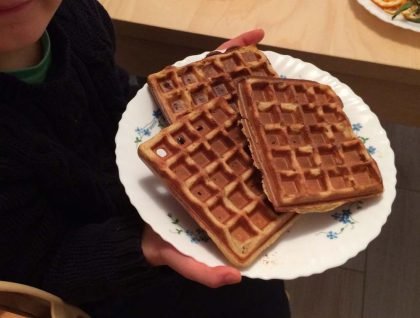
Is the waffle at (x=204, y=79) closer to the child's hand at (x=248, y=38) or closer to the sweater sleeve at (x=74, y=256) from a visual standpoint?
the child's hand at (x=248, y=38)

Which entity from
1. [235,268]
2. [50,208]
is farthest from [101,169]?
[235,268]

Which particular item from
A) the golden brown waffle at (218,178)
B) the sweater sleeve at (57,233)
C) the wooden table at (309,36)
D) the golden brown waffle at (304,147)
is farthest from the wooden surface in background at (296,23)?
the sweater sleeve at (57,233)

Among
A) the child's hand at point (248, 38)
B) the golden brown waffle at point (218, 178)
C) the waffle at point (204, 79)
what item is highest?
the child's hand at point (248, 38)

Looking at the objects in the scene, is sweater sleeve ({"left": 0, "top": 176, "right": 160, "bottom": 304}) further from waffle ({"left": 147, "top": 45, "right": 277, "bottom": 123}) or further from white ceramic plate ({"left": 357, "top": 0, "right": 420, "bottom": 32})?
white ceramic plate ({"left": 357, "top": 0, "right": 420, "bottom": 32})

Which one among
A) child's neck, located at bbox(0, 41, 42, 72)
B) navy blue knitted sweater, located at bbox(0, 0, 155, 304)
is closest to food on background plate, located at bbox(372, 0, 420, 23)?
navy blue knitted sweater, located at bbox(0, 0, 155, 304)

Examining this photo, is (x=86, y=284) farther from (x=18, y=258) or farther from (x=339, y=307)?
(x=339, y=307)

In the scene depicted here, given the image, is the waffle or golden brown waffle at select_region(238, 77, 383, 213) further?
the waffle
